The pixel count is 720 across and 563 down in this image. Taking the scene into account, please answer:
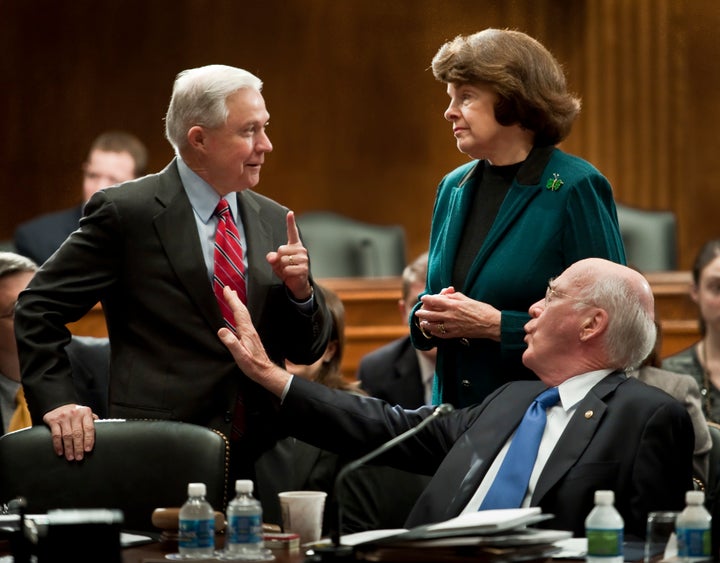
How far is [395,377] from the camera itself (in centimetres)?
453

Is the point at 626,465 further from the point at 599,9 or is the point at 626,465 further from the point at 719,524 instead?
the point at 599,9

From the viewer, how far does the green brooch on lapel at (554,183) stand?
300cm

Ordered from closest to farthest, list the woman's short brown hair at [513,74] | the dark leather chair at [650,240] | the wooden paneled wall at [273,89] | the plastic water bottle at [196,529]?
the plastic water bottle at [196,529], the woman's short brown hair at [513,74], the dark leather chair at [650,240], the wooden paneled wall at [273,89]

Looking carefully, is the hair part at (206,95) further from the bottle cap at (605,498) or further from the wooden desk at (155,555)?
the bottle cap at (605,498)

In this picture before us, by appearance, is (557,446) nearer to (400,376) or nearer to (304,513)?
(304,513)

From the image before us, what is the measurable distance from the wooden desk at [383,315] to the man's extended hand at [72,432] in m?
2.54

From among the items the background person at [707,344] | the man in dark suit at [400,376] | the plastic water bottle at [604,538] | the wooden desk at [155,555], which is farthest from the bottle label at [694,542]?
the man in dark suit at [400,376]

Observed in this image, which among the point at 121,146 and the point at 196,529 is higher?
the point at 121,146

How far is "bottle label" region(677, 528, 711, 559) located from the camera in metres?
2.01

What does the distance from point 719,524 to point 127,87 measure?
247 inches

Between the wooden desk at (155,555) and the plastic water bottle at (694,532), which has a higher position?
the plastic water bottle at (694,532)

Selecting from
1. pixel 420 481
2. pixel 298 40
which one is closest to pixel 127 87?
pixel 298 40

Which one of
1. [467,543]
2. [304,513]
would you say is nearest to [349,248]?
[304,513]

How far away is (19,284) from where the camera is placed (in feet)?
12.6
